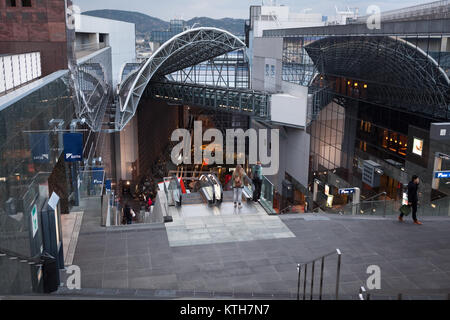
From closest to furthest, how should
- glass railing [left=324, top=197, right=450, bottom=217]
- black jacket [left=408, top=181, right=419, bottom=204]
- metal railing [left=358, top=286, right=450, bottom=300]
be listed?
metal railing [left=358, top=286, right=450, bottom=300] < black jacket [left=408, top=181, right=419, bottom=204] < glass railing [left=324, top=197, right=450, bottom=217]

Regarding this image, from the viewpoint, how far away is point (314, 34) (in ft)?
92.6

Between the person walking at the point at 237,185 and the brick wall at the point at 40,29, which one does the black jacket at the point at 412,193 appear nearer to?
the person walking at the point at 237,185

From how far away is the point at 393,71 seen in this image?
21.0m

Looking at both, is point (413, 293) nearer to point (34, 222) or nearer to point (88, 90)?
point (34, 222)

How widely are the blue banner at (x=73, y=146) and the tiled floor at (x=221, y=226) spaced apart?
9.99 ft

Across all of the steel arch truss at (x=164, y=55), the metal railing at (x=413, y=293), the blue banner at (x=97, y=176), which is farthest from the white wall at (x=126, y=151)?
the metal railing at (x=413, y=293)

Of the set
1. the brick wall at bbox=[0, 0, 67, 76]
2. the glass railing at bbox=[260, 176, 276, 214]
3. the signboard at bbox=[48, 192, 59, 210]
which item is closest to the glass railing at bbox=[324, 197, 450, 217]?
the glass railing at bbox=[260, 176, 276, 214]

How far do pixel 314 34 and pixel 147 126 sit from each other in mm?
30000

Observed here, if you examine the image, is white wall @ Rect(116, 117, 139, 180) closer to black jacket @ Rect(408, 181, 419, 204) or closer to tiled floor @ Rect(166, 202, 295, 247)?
tiled floor @ Rect(166, 202, 295, 247)

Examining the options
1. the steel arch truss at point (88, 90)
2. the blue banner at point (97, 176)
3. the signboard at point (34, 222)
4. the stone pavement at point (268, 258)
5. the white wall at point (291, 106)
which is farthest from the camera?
the white wall at point (291, 106)

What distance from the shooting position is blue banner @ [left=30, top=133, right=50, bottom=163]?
966cm

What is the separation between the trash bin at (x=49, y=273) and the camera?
727cm

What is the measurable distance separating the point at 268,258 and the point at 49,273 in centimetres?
405

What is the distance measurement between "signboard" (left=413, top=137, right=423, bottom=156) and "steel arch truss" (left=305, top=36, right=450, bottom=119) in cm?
124
